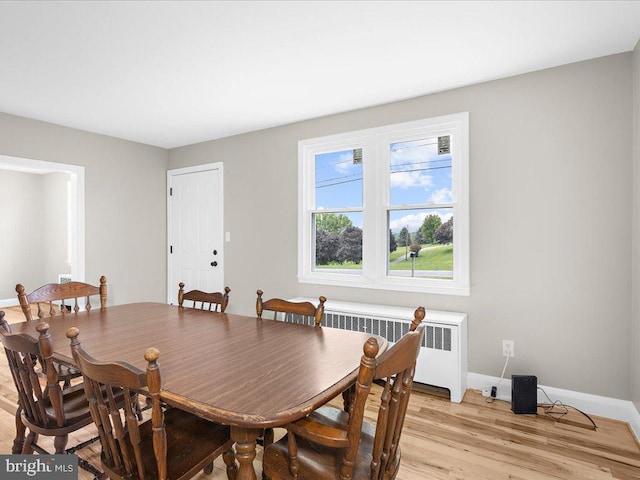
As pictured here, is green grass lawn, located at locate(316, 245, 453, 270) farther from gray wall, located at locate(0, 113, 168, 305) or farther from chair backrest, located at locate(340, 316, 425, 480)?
gray wall, located at locate(0, 113, 168, 305)

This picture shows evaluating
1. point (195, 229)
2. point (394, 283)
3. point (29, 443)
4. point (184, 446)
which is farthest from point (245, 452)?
point (195, 229)

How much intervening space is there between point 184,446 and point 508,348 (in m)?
2.52

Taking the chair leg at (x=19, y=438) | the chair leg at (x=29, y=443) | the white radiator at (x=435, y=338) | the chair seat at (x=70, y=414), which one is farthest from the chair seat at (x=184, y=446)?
the white radiator at (x=435, y=338)

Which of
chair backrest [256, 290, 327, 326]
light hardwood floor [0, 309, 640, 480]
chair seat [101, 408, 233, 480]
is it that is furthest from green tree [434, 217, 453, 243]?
chair seat [101, 408, 233, 480]

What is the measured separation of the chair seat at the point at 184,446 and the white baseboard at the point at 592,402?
2324 mm

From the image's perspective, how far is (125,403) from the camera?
1.11 m

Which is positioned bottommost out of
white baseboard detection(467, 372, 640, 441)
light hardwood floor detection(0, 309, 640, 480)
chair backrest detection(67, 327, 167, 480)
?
light hardwood floor detection(0, 309, 640, 480)

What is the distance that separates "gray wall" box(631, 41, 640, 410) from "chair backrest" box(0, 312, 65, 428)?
327cm

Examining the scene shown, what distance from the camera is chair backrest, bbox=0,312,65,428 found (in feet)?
4.59

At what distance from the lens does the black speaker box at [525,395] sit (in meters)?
2.58

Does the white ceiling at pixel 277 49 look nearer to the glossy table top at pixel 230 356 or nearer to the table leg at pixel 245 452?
the glossy table top at pixel 230 356

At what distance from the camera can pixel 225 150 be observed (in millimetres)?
4625

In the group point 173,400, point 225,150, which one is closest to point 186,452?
point 173,400

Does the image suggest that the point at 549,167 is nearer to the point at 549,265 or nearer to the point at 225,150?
the point at 549,265
